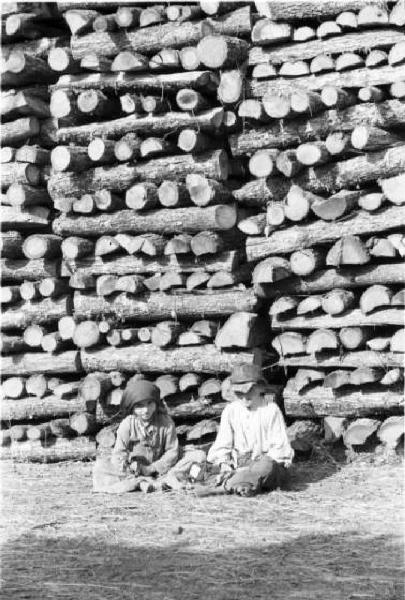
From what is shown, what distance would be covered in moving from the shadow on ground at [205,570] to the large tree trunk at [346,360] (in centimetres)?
238

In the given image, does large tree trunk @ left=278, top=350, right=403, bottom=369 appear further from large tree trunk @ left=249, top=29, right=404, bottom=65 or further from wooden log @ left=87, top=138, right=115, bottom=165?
large tree trunk @ left=249, top=29, right=404, bottom=65

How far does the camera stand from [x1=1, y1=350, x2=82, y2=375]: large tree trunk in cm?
1023

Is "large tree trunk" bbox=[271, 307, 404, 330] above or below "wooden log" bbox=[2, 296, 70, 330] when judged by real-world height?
below

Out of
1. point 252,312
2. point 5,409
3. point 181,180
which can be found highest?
point 181,180

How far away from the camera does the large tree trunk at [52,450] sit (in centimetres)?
1013

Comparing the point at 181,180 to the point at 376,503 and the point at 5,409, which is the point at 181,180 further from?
the point at 376,503

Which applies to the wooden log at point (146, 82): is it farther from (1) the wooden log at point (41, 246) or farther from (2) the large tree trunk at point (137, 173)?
(1) the wooden log at point (41, 246)

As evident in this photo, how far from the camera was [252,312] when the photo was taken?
9516 millimetres

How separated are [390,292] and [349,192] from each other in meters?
0.95

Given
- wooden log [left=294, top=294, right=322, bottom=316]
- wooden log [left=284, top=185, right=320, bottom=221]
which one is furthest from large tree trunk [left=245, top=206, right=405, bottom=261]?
wooden log [left=294, top=294, right=322, bottom=316]

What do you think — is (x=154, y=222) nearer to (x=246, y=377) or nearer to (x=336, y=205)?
(x=336, y=205)

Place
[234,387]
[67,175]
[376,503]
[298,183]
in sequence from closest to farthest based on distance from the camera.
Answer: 1. [376,503]
2. [234,387]
3. [298,183]
4. [67,175]

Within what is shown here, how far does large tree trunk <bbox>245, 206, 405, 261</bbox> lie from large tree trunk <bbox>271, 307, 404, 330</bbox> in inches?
25.0

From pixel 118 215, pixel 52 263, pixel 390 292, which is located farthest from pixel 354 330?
pixel 52 263
